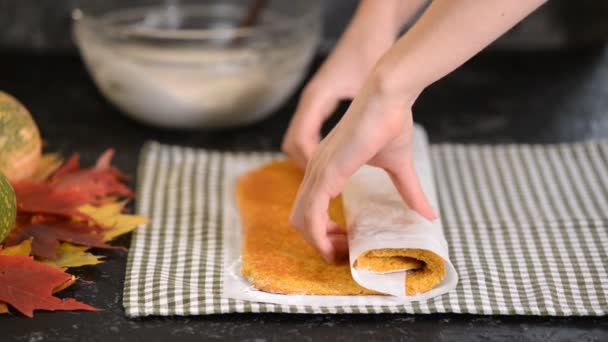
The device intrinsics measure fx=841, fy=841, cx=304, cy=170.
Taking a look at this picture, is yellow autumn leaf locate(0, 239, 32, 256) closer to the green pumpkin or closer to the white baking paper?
the green pumpkin

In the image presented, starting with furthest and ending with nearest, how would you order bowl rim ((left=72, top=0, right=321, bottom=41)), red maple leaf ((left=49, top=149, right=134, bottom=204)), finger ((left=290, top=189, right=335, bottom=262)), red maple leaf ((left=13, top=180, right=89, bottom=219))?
bowl rim ((left=72, top=0, right=321, bottom=41))
red maple leaf ((left=49, top=149, right=134, bottom=204))
red maple leaf ((left=13, top=180, right=89, bottom=219))
finger ((left=290, top=189, right=335, bottom=262))

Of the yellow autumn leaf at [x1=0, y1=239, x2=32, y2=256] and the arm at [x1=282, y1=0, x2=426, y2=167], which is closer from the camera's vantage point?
the yellow autumn leaf at [x1=0, y1=239, x2=32, y2=256]

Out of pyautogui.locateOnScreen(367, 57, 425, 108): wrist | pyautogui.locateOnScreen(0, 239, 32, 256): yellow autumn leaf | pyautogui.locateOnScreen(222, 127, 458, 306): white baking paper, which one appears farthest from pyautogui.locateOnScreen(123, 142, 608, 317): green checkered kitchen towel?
pyautogui.locateOnScreen(367, 57, 425, 108): wrist

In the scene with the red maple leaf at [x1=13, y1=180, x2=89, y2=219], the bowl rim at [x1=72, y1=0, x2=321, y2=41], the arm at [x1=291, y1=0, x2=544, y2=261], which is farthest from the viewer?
the bowl rim at [x1=72, y1=0, x2=321, y2=41]

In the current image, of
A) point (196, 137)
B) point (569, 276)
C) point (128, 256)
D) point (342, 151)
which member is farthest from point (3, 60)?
point (569, 276)

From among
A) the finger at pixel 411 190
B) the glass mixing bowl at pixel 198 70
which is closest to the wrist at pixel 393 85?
the finger at pixel 411 190

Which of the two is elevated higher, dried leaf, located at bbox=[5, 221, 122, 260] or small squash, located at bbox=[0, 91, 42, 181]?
small squash, located at bbox=[0, 91, 42, 181]
